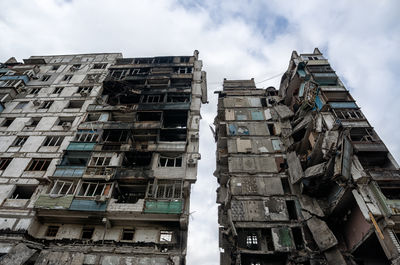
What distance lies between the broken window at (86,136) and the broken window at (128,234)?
11583 millimetres

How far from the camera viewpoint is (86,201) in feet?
62.5

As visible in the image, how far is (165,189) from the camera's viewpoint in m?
20.6

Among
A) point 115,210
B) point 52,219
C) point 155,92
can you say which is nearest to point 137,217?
point 115,210

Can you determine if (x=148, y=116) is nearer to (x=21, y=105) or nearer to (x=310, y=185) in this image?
(x=21, y=105)

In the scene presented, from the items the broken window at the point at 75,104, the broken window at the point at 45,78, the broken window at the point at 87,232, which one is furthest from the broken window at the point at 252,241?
the broken window at the point at 45,78

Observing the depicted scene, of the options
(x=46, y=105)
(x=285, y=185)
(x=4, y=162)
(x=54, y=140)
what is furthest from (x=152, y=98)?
(x=285, y=185)

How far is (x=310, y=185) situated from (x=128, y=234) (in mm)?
18463

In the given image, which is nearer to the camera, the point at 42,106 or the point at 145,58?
the point at 42,106

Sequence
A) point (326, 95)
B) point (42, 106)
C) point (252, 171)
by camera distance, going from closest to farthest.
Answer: point (252, 171), point (326, 95), point (42, 106)

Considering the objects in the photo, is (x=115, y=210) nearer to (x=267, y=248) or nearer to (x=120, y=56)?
(x=267, y=248)

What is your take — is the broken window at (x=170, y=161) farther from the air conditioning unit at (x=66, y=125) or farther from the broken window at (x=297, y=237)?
the broken window at (x=297, y=237)

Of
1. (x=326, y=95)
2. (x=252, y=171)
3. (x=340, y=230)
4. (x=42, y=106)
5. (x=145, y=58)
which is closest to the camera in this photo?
(x=340, y=230)

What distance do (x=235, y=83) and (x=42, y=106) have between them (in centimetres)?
3223

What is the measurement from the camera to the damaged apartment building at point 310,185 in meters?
17.6
